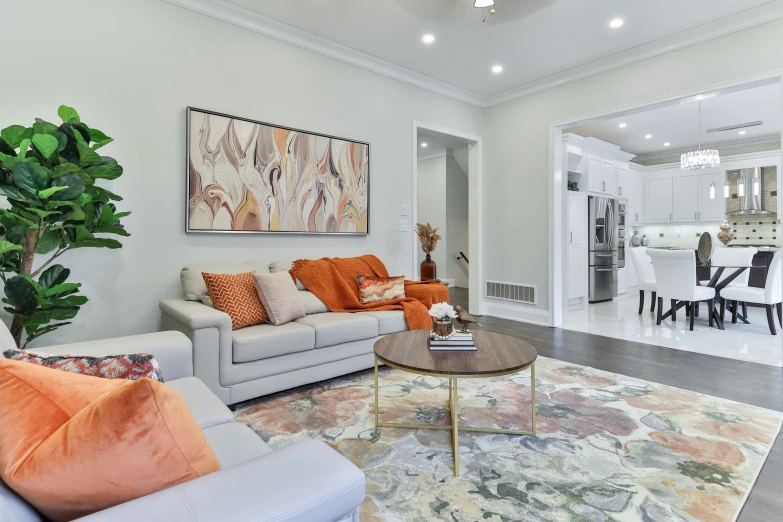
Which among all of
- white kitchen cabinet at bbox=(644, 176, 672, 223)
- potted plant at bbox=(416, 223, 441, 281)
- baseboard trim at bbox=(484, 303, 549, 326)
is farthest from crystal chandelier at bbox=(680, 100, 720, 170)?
potted plant at bbox=(416, 223, 441, 281)

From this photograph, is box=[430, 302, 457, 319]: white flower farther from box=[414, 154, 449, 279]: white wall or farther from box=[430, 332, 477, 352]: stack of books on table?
box=[414, 154, 449, 279]: white wall

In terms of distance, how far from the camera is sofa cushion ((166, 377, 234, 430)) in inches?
57.3

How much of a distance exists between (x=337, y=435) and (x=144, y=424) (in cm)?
165

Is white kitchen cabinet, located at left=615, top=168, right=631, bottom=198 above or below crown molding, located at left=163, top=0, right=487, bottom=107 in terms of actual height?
below

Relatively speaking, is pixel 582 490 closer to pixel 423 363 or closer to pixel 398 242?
pixel 423 363

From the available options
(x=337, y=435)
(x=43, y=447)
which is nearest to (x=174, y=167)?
(x=337, y=435)

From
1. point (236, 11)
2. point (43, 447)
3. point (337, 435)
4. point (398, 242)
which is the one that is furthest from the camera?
point (398, 242)

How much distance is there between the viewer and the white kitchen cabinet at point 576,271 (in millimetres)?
6461

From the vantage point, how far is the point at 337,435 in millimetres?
2232

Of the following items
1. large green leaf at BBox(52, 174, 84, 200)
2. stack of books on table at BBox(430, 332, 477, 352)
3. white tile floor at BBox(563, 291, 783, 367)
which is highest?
large green leaf at BBox(52, 174, 84, 200)

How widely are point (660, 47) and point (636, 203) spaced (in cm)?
543

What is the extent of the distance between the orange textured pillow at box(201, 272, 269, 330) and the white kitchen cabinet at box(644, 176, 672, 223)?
859 cm

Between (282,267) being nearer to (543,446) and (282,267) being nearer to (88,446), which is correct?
(543,446)

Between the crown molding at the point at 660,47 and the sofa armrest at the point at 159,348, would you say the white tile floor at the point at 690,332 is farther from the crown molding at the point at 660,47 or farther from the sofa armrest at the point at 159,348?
the sofa armrest at the point at 159,348
